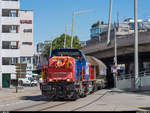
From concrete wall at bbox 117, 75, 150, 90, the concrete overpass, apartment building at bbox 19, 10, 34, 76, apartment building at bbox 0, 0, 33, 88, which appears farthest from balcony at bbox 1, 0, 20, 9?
concrete wall at bbox 117, 75, 150, 90

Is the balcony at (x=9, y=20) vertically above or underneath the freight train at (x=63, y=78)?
above

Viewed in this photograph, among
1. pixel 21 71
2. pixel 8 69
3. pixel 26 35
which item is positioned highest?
pixel 26 35

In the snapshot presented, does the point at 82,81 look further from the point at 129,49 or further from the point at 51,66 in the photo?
the point at 129,49

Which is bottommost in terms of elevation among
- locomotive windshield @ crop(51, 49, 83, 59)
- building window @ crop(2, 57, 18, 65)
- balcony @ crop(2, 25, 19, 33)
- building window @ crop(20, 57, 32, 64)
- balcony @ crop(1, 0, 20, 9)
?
locomotive windshield @ crop(51, 49, 83, 59)

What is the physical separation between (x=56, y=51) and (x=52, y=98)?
12.1 feet

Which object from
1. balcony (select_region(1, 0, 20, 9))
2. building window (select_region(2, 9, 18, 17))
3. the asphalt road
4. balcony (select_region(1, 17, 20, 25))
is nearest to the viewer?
the asphalt road

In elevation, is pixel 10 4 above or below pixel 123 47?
above

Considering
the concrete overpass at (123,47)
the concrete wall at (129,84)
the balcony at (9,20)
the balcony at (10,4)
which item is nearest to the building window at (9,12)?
the balcony at (10,4)

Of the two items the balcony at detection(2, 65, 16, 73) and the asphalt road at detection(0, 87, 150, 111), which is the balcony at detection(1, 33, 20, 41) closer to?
the balcony at detection(2, 65, 16, 73)

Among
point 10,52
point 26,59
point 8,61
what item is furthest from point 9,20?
point 26,59

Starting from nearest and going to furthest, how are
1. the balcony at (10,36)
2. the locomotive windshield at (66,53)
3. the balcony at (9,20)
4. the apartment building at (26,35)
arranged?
1. the locomotive windshield at (66,53)
2. the balcony at (10,36)
3. the balcony at (9,20)
4. the apartment building at (26,35)

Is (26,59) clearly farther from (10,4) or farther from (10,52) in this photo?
(10,52)

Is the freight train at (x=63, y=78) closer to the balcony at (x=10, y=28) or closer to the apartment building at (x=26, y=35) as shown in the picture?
the balcony at (x=10, y=28)

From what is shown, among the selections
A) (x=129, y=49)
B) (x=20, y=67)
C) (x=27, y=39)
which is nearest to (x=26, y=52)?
(x=27, y=39)
